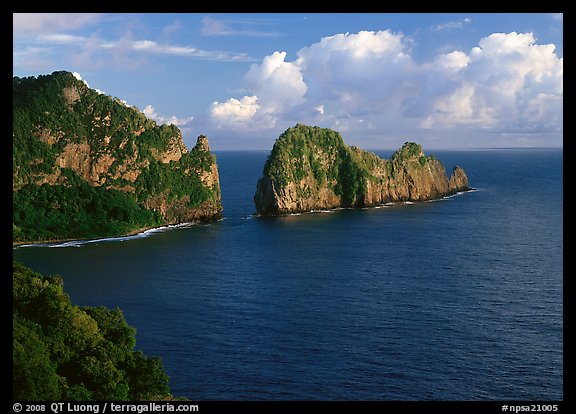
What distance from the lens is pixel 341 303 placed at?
56375 mm

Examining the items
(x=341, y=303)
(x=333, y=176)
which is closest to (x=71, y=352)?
(x=341, y=303)

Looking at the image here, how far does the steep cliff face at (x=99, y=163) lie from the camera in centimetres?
10031

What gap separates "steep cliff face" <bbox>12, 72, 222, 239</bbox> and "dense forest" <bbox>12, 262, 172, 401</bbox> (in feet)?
209

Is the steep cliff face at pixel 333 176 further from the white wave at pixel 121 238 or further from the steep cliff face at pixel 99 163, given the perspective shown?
the white wave at pixel 121 238

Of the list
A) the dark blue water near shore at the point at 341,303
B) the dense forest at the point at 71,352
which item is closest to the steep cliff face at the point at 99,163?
the dark blue water near shore at the point at 341,303

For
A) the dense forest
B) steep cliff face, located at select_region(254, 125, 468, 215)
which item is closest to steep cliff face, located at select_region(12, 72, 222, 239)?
steep cliff face, located at select_region(254, 125, 468, 215)

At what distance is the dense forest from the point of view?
29266 millimetres

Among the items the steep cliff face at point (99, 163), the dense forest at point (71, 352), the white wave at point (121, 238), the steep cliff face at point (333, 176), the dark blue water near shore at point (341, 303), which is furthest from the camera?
the steep cliff face at point (333, 176)

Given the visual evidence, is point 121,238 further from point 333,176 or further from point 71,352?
point 71,352

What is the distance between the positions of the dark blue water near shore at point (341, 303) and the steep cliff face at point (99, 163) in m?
9.13

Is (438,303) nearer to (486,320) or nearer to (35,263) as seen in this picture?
(486,320)

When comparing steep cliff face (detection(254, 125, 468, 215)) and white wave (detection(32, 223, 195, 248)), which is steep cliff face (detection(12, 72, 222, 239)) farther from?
steep cliff face (detection(254, 125, 468, 215))
